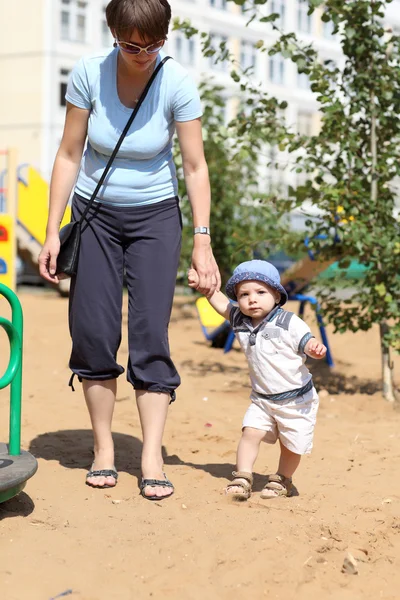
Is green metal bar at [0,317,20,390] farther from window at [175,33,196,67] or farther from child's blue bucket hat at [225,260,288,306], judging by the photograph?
window at [175,33,196,67]

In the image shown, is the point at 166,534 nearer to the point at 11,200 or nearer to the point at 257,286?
the point at 257,286

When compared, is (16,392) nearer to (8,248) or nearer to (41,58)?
(8,248)

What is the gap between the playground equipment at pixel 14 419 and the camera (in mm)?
3317

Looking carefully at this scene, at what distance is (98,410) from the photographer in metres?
3.91

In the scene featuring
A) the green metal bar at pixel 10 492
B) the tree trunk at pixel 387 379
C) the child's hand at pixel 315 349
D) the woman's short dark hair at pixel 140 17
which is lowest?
the tree trunk at pixel 387 379

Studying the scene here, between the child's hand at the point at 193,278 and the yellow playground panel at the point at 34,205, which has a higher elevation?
the child's hand at the point at 193,278

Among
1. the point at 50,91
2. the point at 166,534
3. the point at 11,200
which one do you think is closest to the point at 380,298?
the point at 166,534

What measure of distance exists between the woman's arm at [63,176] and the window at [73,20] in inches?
1104

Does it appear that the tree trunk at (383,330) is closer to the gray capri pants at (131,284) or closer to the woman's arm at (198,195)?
the woman's arm at (198,195)

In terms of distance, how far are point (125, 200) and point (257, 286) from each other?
648mm

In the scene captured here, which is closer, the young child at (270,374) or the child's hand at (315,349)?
the child's hand at (315,349)

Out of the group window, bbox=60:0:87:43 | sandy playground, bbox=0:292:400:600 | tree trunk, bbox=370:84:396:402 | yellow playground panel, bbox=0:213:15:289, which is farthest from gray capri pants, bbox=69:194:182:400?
window, bbox=60:0:87:43

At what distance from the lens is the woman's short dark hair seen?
3459mm

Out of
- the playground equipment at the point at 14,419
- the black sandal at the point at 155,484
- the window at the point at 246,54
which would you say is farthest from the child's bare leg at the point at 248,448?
the window at the point at 246,54
